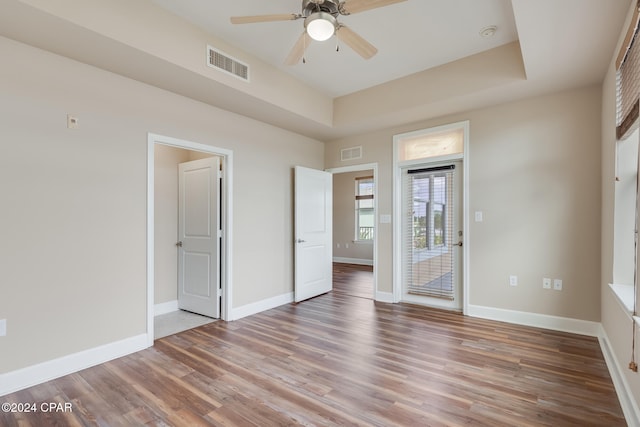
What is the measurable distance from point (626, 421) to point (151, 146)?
14.3ft

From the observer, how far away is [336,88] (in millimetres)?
4348

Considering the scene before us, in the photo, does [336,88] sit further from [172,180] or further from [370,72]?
[172,180]

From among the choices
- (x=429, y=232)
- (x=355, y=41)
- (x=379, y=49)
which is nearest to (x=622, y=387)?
(x=429, y=232)

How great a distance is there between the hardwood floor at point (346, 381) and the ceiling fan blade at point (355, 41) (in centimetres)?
267

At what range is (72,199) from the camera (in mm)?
2664

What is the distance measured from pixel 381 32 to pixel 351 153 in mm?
2350

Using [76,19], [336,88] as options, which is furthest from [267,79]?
[76,19]

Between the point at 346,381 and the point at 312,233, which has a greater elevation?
the point at 312,233

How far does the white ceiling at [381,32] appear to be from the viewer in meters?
2.68

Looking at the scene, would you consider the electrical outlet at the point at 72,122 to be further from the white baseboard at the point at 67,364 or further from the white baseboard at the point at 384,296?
the white baseboard at the point at 384,296

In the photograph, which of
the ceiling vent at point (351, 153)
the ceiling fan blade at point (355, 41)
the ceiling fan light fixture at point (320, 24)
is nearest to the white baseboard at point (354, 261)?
the ceiling vent at point (351, 153)

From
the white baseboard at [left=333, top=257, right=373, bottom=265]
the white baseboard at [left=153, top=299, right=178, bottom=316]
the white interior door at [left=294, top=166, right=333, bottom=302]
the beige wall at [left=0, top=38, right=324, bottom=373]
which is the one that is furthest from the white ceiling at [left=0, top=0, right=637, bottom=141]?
the white baseboard at [left=333, top=257, right=373, bottom=265]

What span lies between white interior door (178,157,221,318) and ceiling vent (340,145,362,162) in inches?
87.0

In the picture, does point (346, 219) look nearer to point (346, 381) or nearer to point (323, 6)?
point (346, 381)
